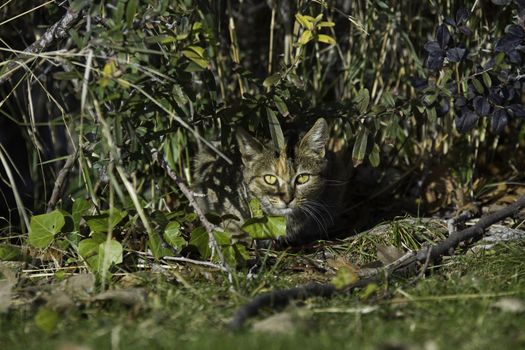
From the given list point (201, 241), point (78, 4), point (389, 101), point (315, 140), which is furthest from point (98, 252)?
point (389, 101)

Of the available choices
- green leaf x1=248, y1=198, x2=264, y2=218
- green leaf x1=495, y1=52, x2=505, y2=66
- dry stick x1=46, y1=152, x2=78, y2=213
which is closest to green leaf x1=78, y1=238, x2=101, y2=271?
dry stick x1=46, y1=152, x2=78, y2=213

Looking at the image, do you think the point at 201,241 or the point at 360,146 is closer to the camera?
the point at 201,241

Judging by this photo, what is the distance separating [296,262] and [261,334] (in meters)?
1.35

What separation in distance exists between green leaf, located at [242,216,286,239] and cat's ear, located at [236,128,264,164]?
662 mm

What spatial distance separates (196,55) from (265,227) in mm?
987

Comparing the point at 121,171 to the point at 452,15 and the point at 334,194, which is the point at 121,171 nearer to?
the point at 334,194

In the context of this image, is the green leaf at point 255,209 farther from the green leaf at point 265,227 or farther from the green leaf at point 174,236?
the green leaf at point 174,236

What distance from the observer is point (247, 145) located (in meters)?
4.18

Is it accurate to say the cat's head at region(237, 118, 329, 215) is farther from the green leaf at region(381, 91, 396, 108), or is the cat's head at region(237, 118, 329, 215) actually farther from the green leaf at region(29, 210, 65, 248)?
the green leaf at region(29, 210, 65, 248)

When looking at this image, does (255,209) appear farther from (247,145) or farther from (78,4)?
(78,4)

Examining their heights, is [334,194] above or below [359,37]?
below

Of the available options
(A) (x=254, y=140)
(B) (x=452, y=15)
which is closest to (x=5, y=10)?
(A) (x=254, y=140)

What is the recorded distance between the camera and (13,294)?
10.1 feet

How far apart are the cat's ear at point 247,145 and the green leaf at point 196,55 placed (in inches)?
A: 32.3
